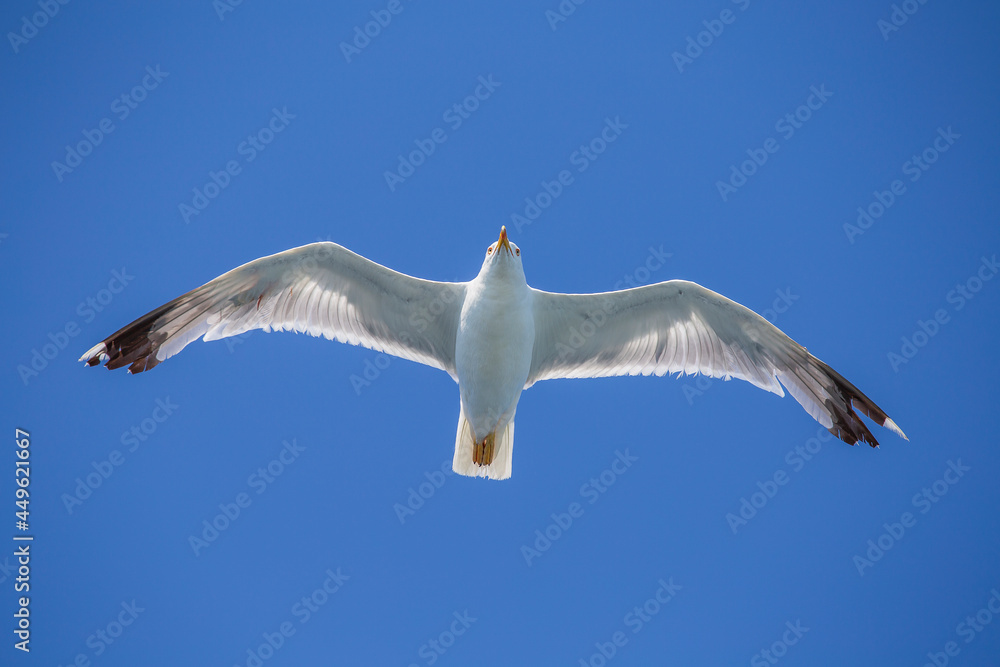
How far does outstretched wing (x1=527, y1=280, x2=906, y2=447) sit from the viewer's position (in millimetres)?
8258

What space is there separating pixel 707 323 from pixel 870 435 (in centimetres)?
212

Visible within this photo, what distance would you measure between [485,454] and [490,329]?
4.68 ft

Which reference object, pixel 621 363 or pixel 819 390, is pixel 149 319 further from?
pixel 819 390

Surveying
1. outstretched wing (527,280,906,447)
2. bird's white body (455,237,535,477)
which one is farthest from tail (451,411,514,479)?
outstretched wing (527,280,906,447)

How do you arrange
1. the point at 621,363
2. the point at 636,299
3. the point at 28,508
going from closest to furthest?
the point at 636,299
the point at 621,363
the point at 28,508

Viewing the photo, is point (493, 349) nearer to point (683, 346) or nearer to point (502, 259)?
point (502, 259)

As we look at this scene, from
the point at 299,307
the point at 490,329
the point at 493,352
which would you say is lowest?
the point at 299,307

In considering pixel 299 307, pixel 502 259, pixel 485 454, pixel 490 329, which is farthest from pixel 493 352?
pixel 299 307

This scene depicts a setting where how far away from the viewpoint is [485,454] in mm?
8242

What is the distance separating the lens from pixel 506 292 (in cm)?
774

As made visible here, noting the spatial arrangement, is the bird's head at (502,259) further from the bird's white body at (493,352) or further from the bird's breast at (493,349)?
the bird's breast at (493,349)

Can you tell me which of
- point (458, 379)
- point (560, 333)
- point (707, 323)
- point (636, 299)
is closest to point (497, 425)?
point (458, 379)

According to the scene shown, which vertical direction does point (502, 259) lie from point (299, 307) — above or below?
above

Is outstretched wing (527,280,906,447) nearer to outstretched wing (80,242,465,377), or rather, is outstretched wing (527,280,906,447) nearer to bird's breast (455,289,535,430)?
bird's breast (455,289,535,430)
